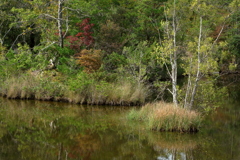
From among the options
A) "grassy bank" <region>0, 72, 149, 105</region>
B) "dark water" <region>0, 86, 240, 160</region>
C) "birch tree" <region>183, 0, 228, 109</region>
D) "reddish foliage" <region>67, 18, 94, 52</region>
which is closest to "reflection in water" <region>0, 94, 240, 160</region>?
"dark water" <region>0, 86, 240, 160</region>

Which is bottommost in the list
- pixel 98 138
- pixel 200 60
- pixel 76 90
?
pixel 98 138

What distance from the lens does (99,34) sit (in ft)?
59.8

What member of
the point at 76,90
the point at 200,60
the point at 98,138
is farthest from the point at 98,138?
the point at 76,90

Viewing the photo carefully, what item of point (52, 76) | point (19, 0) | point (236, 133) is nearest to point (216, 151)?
point (236, 133)

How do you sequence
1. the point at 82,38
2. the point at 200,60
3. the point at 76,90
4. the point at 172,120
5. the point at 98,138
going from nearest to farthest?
the point at 98,138
the point at 172,120
the point at 200,60
the point at 76,90
the point at 82,38

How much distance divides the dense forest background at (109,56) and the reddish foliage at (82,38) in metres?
0.06

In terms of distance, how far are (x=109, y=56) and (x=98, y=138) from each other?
960cm

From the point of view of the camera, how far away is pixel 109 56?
56.8 ft

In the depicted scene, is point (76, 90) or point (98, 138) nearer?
point (98, 138)

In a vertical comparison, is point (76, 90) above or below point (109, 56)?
below

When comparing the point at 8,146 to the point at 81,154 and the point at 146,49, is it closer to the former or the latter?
the point at 81,154

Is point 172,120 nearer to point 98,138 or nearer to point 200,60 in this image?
point 98,138

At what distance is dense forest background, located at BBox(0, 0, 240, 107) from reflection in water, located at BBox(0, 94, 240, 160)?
1842mm

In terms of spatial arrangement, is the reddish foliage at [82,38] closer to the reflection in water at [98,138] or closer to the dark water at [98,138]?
the dark water at [98,138]
